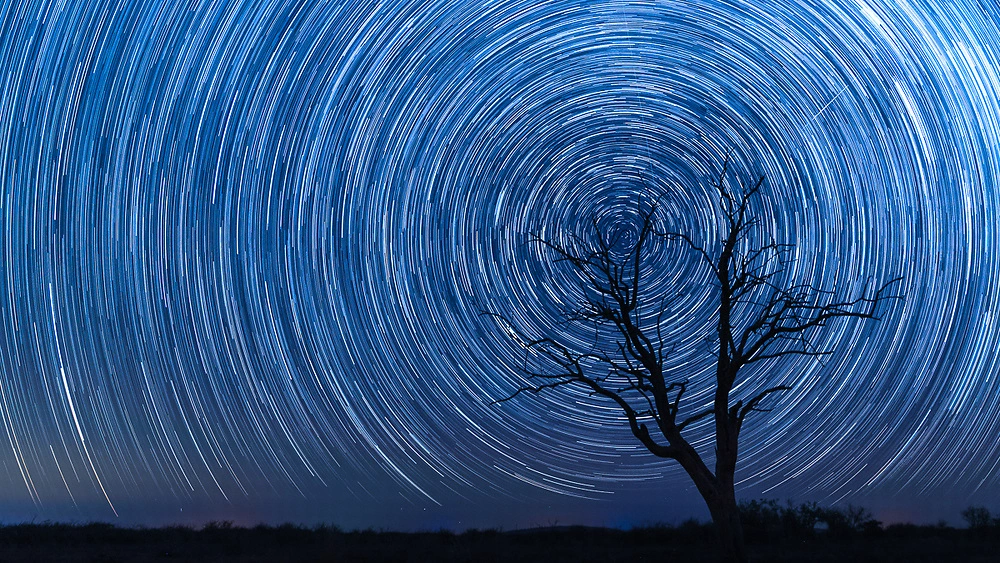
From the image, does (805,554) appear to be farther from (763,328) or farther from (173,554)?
(173,554)

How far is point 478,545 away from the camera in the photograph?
707 inches

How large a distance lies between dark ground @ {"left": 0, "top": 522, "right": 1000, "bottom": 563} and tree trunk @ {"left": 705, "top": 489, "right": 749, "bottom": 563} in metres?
1.13

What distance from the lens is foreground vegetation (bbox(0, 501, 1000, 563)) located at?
15.5m

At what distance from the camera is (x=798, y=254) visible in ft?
54.9

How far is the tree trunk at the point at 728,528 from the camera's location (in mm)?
12961

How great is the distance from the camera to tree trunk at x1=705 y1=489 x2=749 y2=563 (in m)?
13.0

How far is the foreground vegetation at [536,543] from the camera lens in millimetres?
15547

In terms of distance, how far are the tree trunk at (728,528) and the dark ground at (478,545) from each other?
3.69 ft

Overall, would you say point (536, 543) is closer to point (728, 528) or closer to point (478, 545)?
point (478, 545)

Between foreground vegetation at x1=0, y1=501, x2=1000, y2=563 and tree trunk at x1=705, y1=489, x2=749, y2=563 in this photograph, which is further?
foreground vegetation at x1=0, y1=501, x2=1000, y2=563

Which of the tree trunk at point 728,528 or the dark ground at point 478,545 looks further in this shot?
the dark ground at point 478,545

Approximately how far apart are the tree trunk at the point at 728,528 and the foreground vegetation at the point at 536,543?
1.12 m

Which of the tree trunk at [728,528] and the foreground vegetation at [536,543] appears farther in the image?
the foreground vegetation at [536,543]

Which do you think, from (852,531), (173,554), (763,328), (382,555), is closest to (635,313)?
(763,328)
